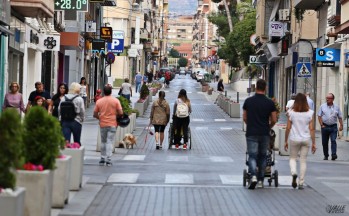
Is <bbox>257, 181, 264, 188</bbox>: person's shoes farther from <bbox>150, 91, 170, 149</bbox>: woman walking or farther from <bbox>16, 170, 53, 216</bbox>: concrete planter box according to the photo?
<bbox>150, 91, 170, 149</bbox>: woman walking

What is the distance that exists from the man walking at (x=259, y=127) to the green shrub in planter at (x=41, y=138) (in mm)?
5238

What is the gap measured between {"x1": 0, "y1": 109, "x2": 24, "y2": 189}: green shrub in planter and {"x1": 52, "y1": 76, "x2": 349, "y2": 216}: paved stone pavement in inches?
144

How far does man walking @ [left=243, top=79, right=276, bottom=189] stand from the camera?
1769cm

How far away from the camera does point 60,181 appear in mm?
13836

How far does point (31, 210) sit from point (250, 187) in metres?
6.68

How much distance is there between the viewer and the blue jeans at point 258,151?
17688 mm

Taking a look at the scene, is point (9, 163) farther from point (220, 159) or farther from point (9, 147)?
point (220, 159)

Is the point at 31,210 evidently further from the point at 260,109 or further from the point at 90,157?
the point at 90,157

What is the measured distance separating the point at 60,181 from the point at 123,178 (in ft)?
18.5

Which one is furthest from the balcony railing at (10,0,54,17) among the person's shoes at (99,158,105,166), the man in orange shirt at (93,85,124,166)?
the person's shoes at (99,158,105,166)

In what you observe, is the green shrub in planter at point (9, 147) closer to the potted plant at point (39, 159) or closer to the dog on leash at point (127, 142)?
the potted plant at point (39, 159)

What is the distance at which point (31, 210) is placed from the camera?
38.1ft

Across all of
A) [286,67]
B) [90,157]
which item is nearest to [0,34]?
[90,157]

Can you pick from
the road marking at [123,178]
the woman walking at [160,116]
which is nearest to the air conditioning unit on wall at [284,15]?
the woman walking at [160,116]
